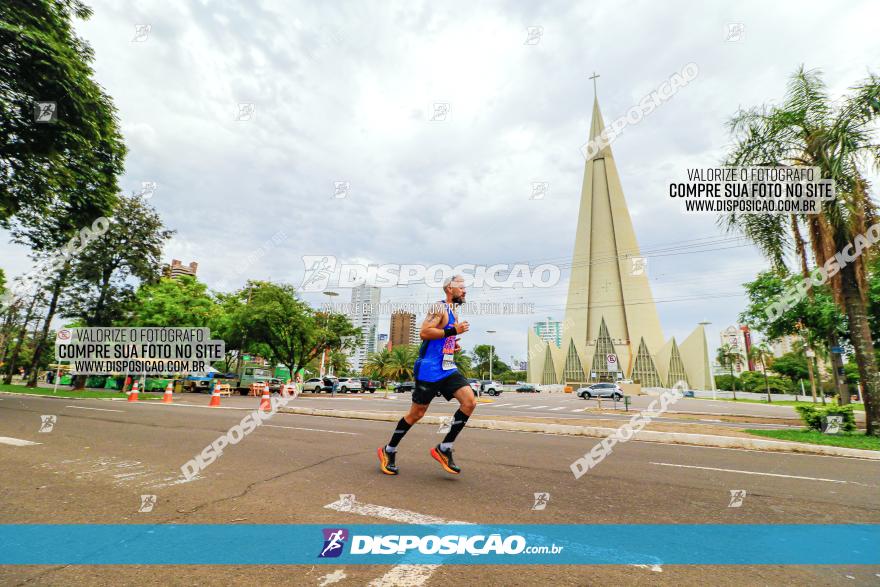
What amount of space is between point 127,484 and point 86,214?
50.5 feet

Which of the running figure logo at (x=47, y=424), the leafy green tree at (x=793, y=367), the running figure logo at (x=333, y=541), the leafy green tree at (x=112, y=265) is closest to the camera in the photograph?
the running figure logo at (x=333, y=541)

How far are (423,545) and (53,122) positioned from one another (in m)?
16.1

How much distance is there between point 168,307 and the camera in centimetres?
2855

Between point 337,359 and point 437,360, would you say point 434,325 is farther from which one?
point 337,359

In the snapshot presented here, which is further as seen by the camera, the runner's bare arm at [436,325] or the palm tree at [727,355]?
the palm tree at [727,355]

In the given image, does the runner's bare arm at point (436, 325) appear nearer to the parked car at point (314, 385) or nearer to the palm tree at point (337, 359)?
the parked car at point (314, 385)

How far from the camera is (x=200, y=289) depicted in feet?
119

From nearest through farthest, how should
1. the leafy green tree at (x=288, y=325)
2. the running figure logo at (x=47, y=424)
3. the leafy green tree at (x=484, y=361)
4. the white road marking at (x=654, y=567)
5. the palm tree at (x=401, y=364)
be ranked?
the white road marking at (x=654, y=567)
the running figure logo at (x=47, y=424)
the leafy green tree at (x=288, y=325)
the palm tree at (x=401, y=364)
the leafy green tree at (x=484, y=361)

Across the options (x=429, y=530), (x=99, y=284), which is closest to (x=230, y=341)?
(x=99, y=284)

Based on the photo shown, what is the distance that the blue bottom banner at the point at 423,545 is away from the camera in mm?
2490

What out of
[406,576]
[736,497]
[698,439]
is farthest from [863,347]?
[406,576]

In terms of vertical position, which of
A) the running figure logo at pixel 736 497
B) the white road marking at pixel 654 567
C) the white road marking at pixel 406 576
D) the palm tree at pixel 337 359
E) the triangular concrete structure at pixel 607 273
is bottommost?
the running figure logo at pixel 736 497

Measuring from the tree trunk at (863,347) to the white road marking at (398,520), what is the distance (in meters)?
13.3

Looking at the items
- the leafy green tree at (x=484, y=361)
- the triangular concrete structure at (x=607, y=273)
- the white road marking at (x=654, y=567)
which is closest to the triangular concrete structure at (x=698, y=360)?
the triangular concrete structure at (x=607, y=273)
